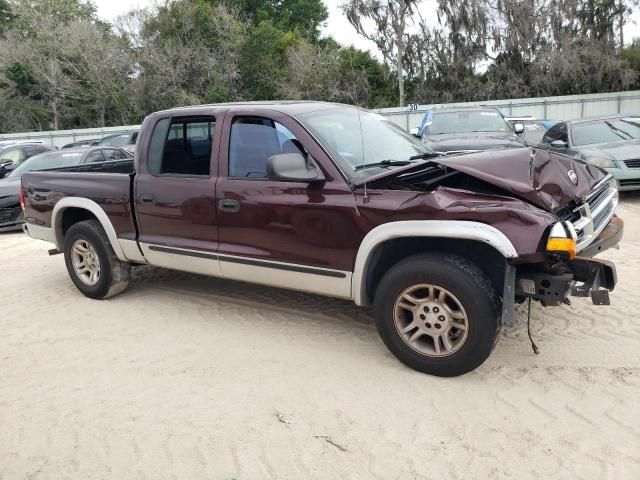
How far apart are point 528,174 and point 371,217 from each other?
1.05 m

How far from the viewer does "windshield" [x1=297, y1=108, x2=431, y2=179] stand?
4.30 m

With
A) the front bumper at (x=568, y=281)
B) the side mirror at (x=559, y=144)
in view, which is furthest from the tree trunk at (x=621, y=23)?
the front bumper at (x=568, y=281)

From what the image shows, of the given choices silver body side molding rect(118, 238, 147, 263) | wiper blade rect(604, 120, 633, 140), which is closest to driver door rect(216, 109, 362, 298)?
silver body side molding rect(118, 238, 147, 263)

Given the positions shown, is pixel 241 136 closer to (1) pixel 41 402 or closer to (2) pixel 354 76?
(1) pixel 41 402

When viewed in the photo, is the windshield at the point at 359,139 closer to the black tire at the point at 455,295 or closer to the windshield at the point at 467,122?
the black tire at the point at 455,295

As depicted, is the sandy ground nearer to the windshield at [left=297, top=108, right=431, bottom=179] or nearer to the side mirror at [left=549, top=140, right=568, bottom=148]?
the windshield at [left=297, top=108, right=431, bottom=179]

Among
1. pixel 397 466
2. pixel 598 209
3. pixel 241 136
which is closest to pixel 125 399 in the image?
pixel 397 466

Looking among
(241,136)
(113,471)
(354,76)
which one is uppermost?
(354,76)

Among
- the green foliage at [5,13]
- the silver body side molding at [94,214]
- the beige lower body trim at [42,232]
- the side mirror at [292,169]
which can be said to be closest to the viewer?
the side mirror at [292,169]

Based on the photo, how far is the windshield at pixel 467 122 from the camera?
33.7 ft

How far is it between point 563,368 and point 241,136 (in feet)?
9.81

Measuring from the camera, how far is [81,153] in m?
11.3

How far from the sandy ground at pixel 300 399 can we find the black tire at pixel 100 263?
425 millimetres

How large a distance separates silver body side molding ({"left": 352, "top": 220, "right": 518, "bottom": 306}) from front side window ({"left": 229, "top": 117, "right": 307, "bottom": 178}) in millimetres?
1052
